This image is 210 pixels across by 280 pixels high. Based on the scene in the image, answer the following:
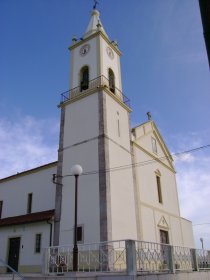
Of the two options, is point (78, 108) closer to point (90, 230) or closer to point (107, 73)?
point (107, 73)

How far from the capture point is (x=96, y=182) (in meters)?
16.8

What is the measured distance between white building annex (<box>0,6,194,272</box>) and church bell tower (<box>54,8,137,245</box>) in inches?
2.1

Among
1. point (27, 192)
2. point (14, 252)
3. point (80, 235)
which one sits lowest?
point (14, 252)

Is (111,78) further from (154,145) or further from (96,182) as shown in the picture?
(96,182)

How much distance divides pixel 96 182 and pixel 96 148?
7.16ft

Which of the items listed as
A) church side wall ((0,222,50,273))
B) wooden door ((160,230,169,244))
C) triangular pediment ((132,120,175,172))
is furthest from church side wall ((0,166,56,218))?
wooden door ((160,230,169,244))

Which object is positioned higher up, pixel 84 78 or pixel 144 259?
pixel 84 78

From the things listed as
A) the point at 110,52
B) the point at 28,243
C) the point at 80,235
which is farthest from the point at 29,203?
the point at 110,52

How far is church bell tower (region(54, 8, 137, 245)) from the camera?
16.2m

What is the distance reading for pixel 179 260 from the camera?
12008 millimetres

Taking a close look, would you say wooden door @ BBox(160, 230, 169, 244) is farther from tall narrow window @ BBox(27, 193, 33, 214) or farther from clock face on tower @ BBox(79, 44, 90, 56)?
clock face on tower @ BBox(79, 44, 90, 56)

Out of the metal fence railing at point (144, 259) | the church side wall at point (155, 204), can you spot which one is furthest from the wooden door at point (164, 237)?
the metal fence railing at point (144, 259)

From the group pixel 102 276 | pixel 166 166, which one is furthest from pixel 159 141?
pixel 102 276

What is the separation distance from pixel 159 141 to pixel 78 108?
354 inches
